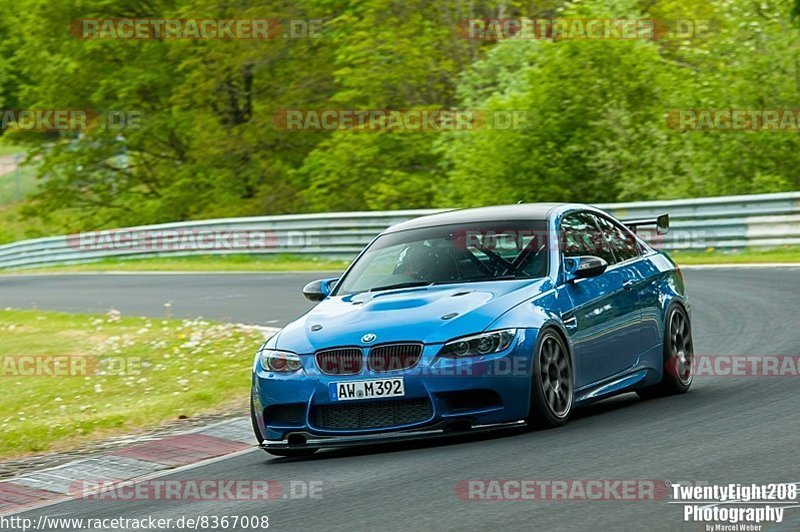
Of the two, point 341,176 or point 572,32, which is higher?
point 572,32

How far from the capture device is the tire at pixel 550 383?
330 inches

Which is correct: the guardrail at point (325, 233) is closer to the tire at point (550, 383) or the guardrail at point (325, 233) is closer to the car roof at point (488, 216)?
the car roof at point (488, 216)

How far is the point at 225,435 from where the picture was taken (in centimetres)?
1009

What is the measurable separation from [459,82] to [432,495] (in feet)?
97.4

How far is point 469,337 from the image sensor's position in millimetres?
8234

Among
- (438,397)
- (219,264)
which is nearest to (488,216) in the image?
(438,397)

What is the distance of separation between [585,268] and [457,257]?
0.87 meters

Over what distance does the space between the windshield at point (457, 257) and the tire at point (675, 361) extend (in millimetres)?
1459

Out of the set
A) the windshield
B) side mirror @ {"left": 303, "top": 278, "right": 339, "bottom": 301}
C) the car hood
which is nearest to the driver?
the windshield

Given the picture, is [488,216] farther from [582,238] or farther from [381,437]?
[381,437]

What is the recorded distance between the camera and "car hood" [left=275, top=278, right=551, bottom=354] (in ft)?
27.3

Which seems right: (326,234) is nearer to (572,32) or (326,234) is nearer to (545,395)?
(572,32)

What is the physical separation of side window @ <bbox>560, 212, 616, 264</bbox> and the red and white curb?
2.58m

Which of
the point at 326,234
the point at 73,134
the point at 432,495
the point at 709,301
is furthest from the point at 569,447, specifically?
the point at 73,134
